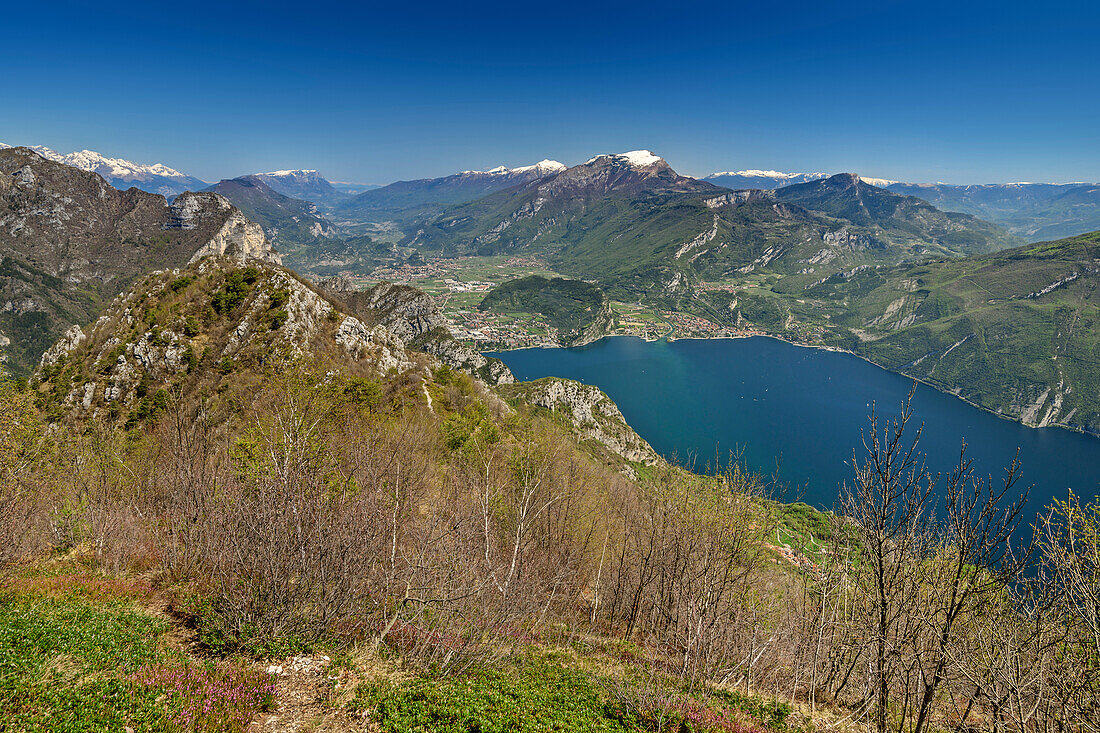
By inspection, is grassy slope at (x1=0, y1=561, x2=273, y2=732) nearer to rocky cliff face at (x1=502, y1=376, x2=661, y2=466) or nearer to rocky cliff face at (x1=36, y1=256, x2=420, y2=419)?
rocky cliff face at (x1=36, y1=256, x2=420, y2=419)

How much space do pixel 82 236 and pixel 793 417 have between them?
274 meters

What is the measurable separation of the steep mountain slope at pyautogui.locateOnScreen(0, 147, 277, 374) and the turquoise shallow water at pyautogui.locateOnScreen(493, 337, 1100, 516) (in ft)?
440

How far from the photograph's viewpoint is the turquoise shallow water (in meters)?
104

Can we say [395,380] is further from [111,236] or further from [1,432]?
[111,236]

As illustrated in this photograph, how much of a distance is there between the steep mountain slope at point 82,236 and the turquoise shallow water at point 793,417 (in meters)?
134

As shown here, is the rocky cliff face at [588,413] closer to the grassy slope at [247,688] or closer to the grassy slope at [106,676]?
the grassy slope at [247,688]

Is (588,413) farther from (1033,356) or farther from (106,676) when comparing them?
(1033,356)

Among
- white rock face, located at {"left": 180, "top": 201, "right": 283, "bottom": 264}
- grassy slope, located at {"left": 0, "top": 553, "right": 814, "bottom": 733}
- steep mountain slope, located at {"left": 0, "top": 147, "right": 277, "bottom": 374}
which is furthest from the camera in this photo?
white rock face, located at {"left": 180, "top": 201, "right": 283, "bottom": 264}

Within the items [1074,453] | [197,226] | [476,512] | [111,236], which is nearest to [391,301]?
[197,226]

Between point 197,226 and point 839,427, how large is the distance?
253 metres

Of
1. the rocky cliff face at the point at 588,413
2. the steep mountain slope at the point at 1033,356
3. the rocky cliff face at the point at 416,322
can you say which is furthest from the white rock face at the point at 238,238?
the steep mountain slope at the point at 1033,356

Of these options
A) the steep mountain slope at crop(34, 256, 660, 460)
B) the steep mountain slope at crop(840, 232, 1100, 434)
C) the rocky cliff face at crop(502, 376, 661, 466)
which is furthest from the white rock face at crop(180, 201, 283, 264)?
the steep mountain slope at crop(840, 232, 1100, 434)

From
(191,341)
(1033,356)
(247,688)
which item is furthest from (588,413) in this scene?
(1033,356)

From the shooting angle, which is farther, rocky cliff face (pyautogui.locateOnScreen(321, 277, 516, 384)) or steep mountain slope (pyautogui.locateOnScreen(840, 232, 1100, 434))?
steep mountain slope (pyautogui.locateOnScreen(840, 232, 1100, 434))
